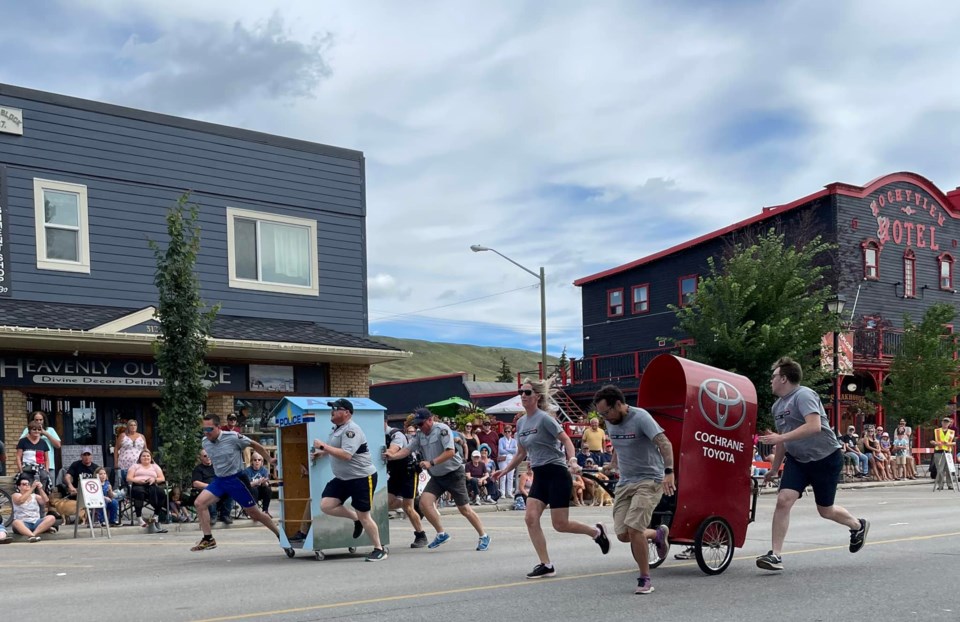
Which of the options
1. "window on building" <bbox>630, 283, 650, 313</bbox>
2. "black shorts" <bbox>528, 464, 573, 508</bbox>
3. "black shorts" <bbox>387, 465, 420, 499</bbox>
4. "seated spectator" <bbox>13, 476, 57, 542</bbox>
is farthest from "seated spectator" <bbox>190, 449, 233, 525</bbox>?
"window on building" <bbox>630, 283, 650, 313</bbox>

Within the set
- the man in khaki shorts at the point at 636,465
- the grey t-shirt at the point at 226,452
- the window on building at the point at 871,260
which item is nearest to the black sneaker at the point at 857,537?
the man in khaki shorts at the point at 636,465

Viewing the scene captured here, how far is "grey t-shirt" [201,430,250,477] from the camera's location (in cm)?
1297

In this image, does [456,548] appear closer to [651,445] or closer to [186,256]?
[651,445]

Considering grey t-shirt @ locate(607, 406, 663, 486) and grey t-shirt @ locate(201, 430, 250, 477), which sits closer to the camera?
grey t-shirt @ locate(607, 406, 663, 486)

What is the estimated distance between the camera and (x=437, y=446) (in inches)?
512

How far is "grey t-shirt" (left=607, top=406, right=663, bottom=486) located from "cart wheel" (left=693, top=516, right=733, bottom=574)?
0.83 m

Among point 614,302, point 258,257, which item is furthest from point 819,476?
point 614,302

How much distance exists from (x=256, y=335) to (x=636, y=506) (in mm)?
14944

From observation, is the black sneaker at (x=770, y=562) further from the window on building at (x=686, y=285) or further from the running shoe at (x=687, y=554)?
the window on building at (x=686, y=285)

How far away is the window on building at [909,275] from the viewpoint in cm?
4150

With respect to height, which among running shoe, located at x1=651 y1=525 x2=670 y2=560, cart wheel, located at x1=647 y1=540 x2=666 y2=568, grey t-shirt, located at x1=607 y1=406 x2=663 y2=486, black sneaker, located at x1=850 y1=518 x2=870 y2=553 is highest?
grey t-shirt, located at x1=607 y1=406 x2=663 y2=486

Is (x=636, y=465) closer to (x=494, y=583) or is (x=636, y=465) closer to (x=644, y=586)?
(x=644, y=586)

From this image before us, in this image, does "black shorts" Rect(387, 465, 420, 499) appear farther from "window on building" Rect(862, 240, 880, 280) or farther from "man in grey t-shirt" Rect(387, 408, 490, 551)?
"window on building" Rect(862, 240, 880, 280)

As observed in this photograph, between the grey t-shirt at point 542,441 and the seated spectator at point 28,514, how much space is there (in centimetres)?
921
